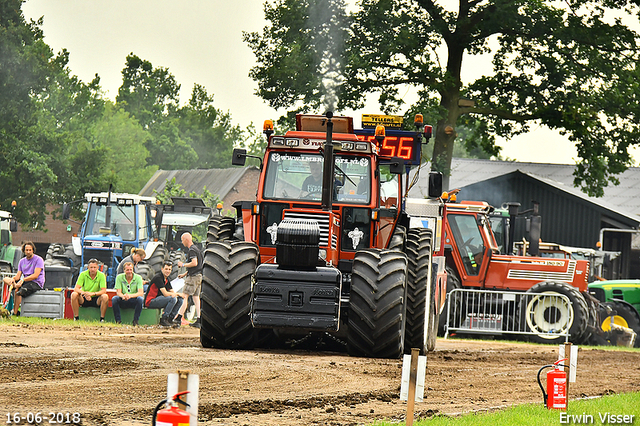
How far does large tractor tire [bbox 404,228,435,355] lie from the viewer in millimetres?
12664

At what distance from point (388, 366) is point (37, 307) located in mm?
9935

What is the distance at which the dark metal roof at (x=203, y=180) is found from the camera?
211ft

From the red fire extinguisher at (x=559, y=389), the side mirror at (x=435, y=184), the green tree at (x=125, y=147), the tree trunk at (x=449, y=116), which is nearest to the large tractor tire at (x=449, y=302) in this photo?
the tree trunk at (x=449, y=116)

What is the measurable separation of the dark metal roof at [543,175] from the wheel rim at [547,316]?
23.9 meters

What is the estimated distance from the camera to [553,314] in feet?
68.4

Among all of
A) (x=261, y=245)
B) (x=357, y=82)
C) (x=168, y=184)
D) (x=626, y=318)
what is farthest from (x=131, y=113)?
(x=261, y=245)

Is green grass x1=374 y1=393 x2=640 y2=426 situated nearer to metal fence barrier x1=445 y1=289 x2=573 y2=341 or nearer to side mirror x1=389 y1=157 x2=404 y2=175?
side mirror x1=389 y1=157 x2=404 y2=175

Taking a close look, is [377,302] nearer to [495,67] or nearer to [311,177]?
[311,177]

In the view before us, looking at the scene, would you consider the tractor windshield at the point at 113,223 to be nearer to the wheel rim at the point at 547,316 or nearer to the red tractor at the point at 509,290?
the red tractor at the point at 509,290

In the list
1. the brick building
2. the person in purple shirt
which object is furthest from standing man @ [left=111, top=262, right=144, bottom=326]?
the brick building

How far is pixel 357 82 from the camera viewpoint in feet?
89.5

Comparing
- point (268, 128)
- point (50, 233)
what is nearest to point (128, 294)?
point (268, 128)

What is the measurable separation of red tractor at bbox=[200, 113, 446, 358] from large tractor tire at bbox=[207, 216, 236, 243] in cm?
2

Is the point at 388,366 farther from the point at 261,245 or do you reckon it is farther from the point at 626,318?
the point at 626,318
